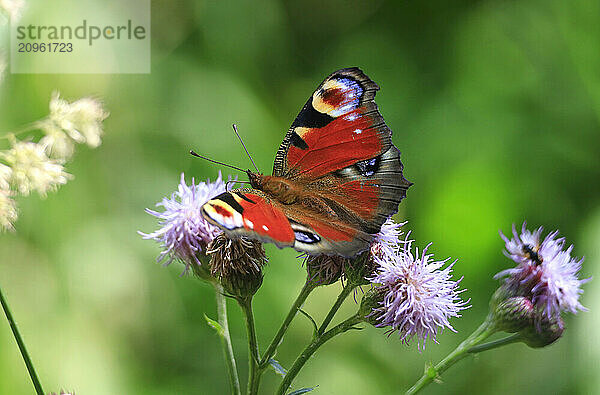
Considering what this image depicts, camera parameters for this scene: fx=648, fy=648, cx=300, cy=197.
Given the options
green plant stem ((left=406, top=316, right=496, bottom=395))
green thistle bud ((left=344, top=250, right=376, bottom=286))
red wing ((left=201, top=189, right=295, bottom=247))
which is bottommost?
green plant stem ((left=406, top=316, right=496, bottom=395))

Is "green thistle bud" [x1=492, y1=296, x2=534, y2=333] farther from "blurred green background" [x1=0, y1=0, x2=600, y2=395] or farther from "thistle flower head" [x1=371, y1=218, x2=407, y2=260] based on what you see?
"blurred green background" [x1=0, y1=0, x2=600, y2=395]

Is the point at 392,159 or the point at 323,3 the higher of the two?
the point at 323,3

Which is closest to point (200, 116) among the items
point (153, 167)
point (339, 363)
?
point (153, 167)

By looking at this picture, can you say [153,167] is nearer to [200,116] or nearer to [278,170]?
[200,116]

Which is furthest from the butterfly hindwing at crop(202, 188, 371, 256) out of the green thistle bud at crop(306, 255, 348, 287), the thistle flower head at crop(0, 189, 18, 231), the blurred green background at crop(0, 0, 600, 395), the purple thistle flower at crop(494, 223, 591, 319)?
the blurred green background at crop(0, 0, 600, 395)

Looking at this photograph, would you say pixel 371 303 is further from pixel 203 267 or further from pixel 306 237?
pixel 203 267
